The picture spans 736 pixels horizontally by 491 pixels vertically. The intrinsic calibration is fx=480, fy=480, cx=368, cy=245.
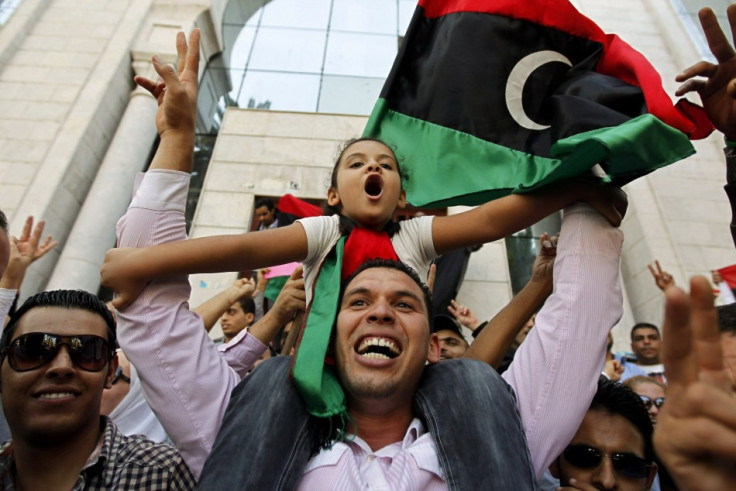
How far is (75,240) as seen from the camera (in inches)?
291

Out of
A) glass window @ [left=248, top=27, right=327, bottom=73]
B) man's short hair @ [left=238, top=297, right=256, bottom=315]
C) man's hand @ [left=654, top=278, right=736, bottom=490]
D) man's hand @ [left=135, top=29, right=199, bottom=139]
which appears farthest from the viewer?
glass window @ [left=248, top=27, right=327, bottom=73]

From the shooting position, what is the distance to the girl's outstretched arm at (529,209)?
5.78ft

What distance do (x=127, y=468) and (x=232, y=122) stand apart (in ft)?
26.2

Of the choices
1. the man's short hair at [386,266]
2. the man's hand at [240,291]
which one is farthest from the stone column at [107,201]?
the man's short hair at [386,266]

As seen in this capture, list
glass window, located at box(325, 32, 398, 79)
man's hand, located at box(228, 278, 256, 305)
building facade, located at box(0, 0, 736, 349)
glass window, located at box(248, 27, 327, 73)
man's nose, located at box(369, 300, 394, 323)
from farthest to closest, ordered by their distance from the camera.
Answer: glass window, located at box(248, 27, 327, 73) < glass window, located at box(325, 32, 398, 79) < building facade, located at box(0, 0, 736, 349) < man's hand, located at box(228, 278, 256, 305) < man's nose, located at box(369, 300, 394, 323)

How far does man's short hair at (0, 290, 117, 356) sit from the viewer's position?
195 cm

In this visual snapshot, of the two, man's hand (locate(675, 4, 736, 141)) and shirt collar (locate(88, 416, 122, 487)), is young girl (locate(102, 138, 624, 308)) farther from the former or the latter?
man's hand (locate(675, 4, 736, 141))

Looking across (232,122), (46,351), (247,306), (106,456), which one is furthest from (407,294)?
(232,122)

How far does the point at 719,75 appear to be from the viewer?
6.77ft

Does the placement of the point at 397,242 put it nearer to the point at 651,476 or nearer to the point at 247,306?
the point at 651,476

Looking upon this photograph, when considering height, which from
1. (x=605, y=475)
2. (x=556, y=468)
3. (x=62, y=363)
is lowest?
(x=556, y=468)

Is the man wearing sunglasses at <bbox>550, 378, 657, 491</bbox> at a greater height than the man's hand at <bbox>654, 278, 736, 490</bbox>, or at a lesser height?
lesser

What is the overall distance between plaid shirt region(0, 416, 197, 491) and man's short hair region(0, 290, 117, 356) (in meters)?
0.42

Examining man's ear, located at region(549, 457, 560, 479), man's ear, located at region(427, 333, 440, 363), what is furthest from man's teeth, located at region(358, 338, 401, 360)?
man's ear, located at region(549, 457, 560, 479)
